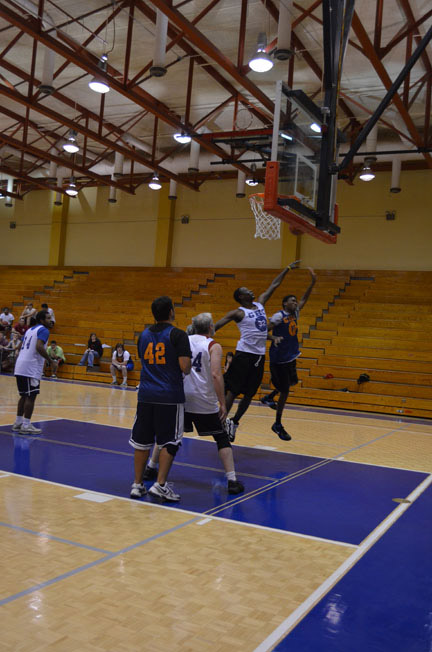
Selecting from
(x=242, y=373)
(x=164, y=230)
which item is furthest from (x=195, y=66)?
(x=242, y=373)

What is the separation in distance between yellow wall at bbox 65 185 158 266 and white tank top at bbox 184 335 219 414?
1885cm

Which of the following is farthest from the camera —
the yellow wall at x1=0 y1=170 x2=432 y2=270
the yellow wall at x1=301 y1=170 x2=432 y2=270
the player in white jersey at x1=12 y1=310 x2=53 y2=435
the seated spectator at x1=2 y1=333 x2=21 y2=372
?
the yellow wall at x1=0 y1=170 x2=432 y2=270

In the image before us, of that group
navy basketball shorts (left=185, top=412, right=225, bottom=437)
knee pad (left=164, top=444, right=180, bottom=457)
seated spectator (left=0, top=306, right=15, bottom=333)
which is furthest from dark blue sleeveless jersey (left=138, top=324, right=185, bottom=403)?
seated spectator (left=0, top=306, right=15, bottom=333)

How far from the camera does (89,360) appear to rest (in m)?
17.2

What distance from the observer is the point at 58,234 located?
83.0 ft

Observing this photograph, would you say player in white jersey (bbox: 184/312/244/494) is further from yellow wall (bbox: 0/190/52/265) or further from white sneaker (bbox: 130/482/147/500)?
yellow wall (bbox: 0/190/52/265)

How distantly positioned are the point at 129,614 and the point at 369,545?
1.91 meters

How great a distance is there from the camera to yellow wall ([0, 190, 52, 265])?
25.9 m

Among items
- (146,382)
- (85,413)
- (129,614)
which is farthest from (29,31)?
(129,614)

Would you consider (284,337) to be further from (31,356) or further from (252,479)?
(31,356)

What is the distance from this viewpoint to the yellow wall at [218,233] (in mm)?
21750

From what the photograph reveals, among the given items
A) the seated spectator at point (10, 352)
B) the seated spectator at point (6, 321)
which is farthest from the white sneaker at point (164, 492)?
the seated spectator at point (6, 321)

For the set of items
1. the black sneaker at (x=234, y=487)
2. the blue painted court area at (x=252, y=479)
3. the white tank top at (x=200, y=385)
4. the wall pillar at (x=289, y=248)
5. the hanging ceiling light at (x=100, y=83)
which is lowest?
the blue painted court area at (x=252, y=479)

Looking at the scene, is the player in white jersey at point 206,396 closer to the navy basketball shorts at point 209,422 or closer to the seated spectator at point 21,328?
the navy basketball shorts at point 209,422
